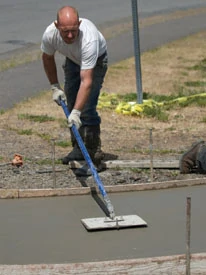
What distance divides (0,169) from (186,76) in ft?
19.9

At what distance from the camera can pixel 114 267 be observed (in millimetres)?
5453

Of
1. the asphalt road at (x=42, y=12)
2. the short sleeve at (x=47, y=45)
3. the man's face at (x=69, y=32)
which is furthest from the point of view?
the asphalt road at (x=42, y=12)

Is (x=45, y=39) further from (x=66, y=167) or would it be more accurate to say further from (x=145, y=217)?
(x=145, y=217)

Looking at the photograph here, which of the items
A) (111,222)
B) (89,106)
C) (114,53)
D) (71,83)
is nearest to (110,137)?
(89,106)

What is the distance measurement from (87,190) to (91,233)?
2.79 ft

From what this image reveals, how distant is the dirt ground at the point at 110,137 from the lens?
779 centimetres

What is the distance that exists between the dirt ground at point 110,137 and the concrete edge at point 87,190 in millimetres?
337

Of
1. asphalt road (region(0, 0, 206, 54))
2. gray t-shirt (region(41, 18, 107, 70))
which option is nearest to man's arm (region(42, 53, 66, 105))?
gray t-shirt (region(41, 18, 107, 70))

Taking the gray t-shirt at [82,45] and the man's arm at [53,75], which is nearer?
the gray t-shirt at [82,45]

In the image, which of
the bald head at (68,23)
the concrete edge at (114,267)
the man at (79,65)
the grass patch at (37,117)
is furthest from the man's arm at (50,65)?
the concrete edge at (114,267)

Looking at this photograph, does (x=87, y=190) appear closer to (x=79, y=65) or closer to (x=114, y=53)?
(x=79, y=65)

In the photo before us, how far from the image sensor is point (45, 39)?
769 centimetres

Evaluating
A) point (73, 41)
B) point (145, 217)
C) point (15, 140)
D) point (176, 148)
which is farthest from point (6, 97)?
point (145, 217)

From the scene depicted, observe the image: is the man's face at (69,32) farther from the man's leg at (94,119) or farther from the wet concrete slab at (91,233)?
the wet concrete slab at (91,233)
